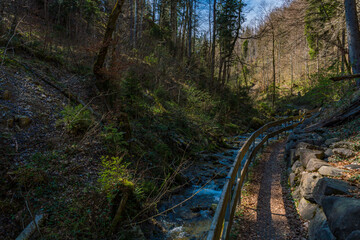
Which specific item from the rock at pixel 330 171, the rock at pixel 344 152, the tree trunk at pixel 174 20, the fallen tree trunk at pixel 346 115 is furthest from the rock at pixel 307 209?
the tree trunk at pixel 174 20

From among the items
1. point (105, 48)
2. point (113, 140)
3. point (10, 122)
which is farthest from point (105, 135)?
point (105, 48)

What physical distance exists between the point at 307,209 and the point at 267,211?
3.40ft

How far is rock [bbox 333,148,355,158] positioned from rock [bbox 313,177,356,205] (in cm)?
167

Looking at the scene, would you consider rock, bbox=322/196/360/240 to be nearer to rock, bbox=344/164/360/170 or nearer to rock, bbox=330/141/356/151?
rock, bbox=344/164/360/170

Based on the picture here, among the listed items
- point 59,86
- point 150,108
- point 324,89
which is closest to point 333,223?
point 150,108

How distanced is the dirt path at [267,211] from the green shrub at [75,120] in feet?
16.8

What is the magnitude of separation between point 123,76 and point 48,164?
239 inches

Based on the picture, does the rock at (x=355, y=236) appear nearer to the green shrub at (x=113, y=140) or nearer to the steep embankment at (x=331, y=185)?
the steep embankment at (x=331, y=185)

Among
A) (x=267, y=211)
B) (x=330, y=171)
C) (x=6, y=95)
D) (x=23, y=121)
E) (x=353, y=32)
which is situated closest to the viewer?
(x=330, y=171)

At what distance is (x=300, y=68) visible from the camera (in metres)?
41.4

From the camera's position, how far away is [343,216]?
8.49 feet

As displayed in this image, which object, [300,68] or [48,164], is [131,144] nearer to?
A: [48,164]

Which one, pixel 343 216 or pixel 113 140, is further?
pixel 113 140

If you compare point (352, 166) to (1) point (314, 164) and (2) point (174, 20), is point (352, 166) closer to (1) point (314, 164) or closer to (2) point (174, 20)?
(1) point (314, 164)
